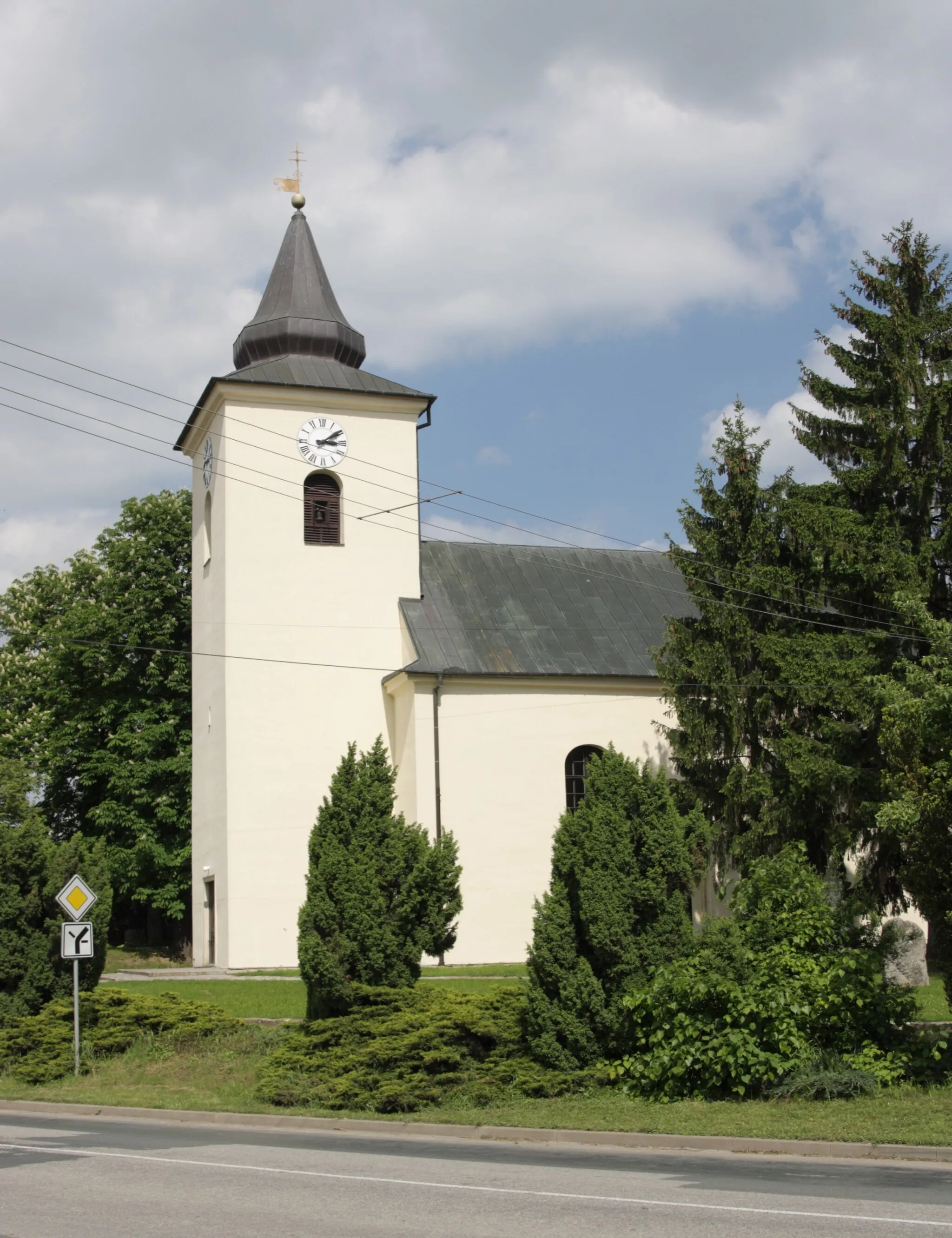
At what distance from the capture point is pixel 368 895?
16.2 m

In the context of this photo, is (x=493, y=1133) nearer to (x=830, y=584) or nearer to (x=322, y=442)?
(x=830, y=584)

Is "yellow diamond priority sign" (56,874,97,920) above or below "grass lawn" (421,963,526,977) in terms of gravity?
above

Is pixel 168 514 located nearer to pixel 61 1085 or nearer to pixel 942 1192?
pixel 61 1085

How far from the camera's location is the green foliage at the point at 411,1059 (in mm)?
14320

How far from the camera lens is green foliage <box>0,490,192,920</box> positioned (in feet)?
118

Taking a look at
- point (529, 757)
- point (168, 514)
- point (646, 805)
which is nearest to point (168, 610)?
point (168, 514)

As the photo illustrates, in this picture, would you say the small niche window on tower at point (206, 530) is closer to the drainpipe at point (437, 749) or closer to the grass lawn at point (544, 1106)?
the drainpipe at point (437, 749)

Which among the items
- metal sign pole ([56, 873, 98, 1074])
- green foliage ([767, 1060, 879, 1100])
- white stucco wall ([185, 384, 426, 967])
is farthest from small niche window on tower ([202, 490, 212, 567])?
green foliage ([767, 1060, 879, 1100])

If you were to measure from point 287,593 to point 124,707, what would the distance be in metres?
9.25

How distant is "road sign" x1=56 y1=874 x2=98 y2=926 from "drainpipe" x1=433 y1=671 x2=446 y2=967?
1062cm

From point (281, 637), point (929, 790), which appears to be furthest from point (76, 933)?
point (281, 637)

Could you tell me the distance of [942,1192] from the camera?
885cm

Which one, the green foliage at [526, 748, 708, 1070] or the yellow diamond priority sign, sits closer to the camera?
the green foliage at [526, 748, 708, 1070]

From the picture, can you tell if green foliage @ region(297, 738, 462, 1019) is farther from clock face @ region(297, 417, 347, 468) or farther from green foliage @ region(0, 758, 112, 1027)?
clock face @ region(297, 417, 347, 468)
